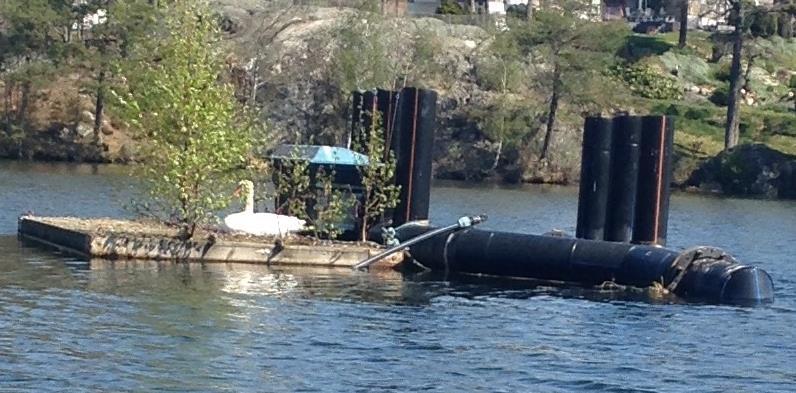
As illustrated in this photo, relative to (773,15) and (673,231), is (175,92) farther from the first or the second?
(773,15)

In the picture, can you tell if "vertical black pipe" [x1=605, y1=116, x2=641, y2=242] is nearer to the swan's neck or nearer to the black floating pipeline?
the black floating pipeline

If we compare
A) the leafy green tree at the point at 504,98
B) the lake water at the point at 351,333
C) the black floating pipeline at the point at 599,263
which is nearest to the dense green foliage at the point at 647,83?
the leafy green tree at the point at 504,98

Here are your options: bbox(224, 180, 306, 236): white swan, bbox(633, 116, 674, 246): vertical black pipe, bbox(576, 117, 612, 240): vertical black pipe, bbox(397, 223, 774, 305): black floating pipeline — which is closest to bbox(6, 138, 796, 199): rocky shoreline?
bbox(576, 117, 612, 240): vertical black pipe

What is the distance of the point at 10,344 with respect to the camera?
85.6 feet

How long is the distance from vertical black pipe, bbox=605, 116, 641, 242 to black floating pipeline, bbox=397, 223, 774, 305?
148 inches

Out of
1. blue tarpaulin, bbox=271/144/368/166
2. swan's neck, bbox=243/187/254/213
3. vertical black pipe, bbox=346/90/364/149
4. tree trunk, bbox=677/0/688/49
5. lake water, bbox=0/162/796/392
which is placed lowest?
lake water, bbox=0/162/796/392

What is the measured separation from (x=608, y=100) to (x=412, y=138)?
49617 millimetres

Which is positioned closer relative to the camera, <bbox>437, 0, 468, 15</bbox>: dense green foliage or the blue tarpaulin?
the blue tarpaulin

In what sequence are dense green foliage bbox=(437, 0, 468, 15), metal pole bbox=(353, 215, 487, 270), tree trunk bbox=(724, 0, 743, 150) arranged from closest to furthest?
metal pole bbox=(353, 215, 487, 270) < tree trunk bbox=(724, 0, 743, 150) < dense green foliage bbox=(437, 0, 468, 15)

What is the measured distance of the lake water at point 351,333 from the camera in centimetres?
2480

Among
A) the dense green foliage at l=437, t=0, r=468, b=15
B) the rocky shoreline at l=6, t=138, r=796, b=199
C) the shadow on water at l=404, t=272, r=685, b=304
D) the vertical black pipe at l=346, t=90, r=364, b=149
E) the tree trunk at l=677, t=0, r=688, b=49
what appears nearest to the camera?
the shadow on water at l=404, t=272, r=685, b=304

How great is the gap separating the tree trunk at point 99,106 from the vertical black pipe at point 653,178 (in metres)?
49.1

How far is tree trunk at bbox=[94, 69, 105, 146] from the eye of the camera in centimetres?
8569

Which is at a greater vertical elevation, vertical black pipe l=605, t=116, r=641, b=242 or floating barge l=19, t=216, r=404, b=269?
vertical black pipe l=605, t=116, r=641, b=242
